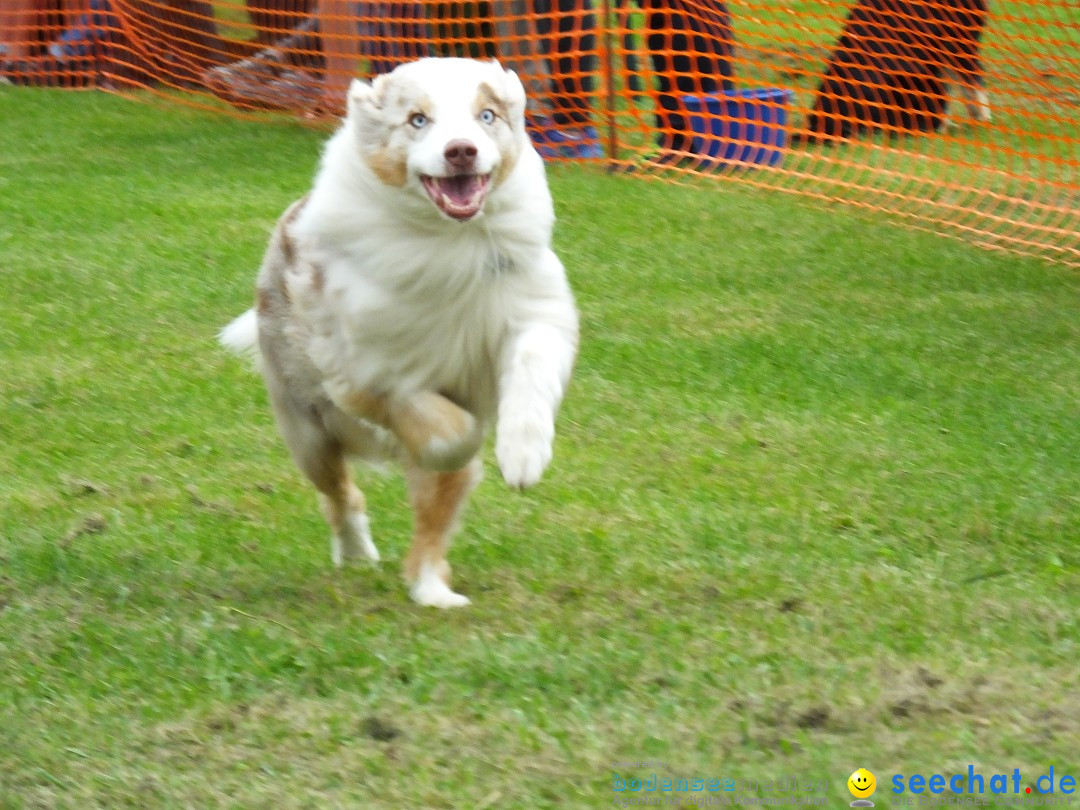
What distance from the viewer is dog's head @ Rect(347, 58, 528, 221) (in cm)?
455

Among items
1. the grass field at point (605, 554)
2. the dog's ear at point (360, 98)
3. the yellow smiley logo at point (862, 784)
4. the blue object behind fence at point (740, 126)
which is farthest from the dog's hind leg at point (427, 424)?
the blue object behind fence at point (740, 126)

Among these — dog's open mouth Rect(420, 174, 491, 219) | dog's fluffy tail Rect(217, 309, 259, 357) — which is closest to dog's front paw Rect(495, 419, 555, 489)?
dog's open mouth Rect(420, 174, 491, 219)

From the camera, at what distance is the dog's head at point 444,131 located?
455 centimetres

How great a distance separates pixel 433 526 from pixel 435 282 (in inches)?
30.6

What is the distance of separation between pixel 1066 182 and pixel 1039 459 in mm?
5767

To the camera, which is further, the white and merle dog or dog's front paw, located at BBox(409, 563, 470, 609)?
dog's front paw, located at BBox(409, 563, 470, 609)

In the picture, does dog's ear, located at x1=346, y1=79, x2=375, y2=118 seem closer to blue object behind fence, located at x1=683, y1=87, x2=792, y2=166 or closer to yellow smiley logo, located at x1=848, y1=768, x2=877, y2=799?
yellow smiley logo, located at x1=848, y1=768, x2=877, y2=799

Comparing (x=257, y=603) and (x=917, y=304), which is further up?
(x=257, y=603)

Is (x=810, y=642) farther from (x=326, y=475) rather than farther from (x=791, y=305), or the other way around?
(x=791, y=305)

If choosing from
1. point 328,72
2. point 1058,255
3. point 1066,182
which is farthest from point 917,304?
point 328,72

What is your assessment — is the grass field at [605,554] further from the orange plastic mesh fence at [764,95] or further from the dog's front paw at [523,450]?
the orange plastic mesh fence at [764,95]

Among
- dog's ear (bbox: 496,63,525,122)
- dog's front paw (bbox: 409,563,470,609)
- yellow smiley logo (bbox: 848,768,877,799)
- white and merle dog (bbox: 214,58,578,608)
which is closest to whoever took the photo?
yellow smiley logo (bbox: 848,768,877,799)

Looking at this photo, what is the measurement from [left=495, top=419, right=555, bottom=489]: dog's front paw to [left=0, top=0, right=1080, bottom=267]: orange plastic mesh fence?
6.23 meters

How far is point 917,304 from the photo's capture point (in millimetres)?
8578
